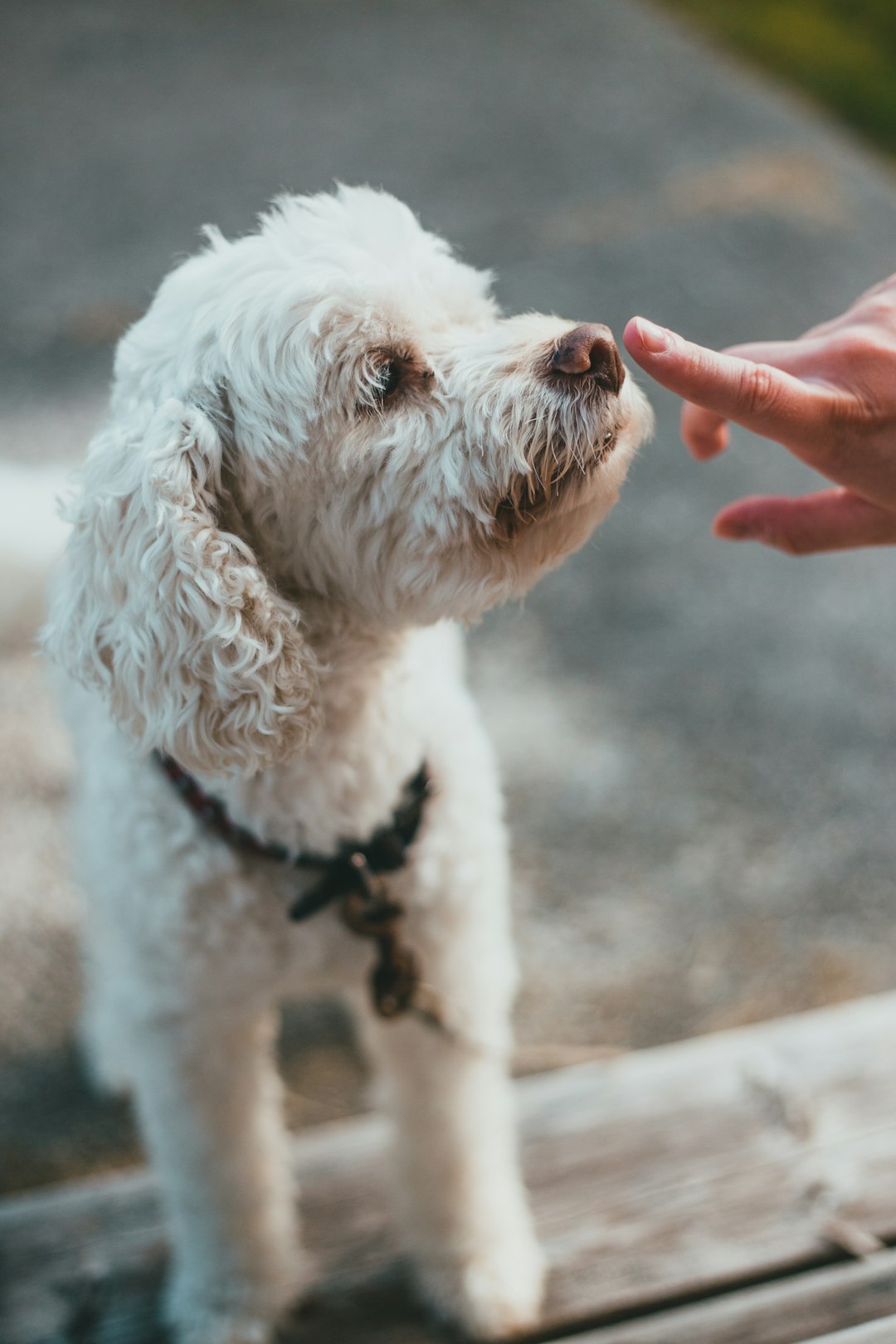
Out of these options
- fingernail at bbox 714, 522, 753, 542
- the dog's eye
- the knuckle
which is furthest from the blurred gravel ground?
the knuckle

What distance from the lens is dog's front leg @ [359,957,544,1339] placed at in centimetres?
174

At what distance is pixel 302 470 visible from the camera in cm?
135

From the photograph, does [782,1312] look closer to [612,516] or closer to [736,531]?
[736,531]

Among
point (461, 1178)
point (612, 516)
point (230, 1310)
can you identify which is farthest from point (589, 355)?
point (612, 516)

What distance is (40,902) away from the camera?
8.34 feet

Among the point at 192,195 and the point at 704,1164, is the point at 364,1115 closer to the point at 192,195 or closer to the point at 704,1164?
the point at 704,1164

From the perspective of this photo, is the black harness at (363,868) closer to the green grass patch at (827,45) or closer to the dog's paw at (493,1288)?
the dog's paw at (493,1288)

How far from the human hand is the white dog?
0.47 feet

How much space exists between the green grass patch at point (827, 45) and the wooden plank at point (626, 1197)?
18.0 feet

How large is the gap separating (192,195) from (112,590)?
194 inches

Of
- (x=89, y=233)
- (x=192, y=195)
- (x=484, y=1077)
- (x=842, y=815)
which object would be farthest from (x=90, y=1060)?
(x=192, y=195)

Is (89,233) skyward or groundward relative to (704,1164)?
skyward

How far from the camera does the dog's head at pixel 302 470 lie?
1.26 m

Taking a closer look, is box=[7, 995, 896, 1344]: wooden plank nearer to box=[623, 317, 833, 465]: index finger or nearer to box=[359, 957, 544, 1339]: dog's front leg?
box=[359, 957, 544, 1339]: dog's front leg
